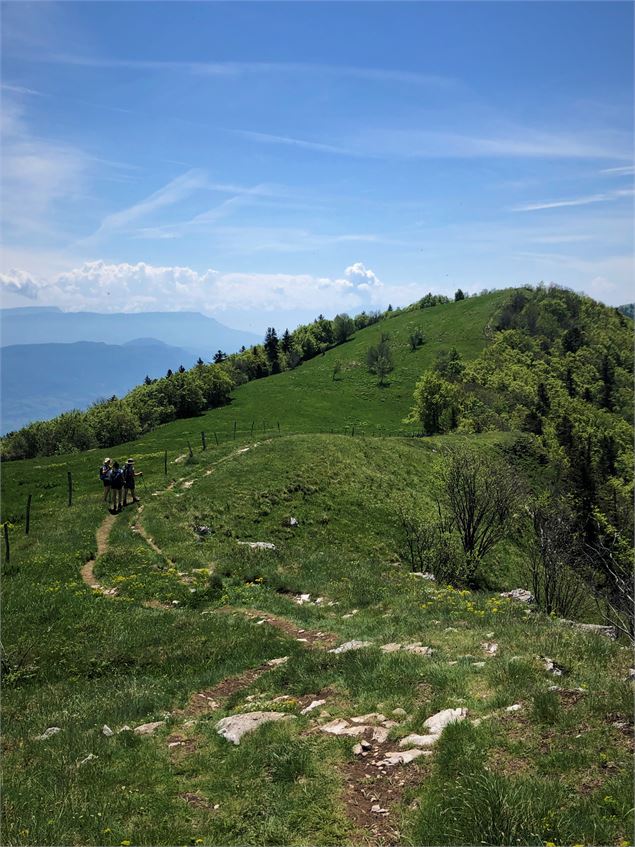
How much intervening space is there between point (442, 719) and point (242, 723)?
3881mm

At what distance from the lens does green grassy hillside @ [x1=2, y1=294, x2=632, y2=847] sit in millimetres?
6883

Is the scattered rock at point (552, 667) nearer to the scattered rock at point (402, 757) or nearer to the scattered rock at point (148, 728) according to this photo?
the scattered rock at point (402, 757)

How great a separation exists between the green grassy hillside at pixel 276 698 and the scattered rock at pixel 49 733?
13 centimetres

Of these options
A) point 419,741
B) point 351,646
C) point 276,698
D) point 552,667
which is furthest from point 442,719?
point 351,646

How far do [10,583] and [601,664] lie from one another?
2069 centimetres

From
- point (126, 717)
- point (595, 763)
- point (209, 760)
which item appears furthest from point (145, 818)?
point (595, 763)

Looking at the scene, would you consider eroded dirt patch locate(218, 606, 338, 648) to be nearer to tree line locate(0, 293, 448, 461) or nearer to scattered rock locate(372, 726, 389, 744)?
scattered rock locate(372, 726, 389, 744)

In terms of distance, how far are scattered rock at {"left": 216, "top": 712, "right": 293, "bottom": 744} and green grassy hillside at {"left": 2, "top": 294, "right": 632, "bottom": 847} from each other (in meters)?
0.21

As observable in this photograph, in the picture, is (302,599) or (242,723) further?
(302,599)

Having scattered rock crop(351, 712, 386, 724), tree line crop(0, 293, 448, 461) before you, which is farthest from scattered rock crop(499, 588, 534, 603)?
tree line crop(0, 293, 448, 461)

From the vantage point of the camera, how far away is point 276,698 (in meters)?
11.3

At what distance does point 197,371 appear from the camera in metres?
129

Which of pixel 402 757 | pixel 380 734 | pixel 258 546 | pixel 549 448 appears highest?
pixel 402 757

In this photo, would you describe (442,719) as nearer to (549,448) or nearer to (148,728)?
(148,728)
